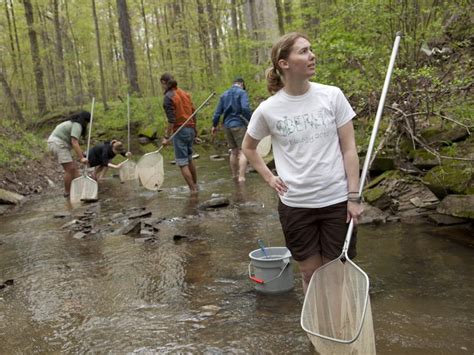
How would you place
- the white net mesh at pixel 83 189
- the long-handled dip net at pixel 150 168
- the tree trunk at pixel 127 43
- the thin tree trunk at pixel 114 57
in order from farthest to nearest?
the thin tree trunk at pixel 114 57 < the tree trunk at pixel 127 43 < the white net mesh at pixel 83 189 < the long-handled dip net at pixel 150 168

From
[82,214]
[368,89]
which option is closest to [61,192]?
[82,214]

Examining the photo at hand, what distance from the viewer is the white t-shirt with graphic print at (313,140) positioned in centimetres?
269

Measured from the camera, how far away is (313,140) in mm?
2689

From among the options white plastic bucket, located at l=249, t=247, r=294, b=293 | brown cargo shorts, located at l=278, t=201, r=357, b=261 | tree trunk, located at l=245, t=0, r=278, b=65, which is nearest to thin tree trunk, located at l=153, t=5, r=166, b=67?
tree trunk, located at l=245, t=0, r=278, b=65

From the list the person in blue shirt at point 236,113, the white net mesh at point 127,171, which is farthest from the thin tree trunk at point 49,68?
the person in blue shirt at point 236,113

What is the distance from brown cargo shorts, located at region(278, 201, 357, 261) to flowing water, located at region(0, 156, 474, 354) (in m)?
0.66

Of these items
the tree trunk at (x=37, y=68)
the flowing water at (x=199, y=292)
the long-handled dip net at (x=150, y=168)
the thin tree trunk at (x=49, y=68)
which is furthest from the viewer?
the thin tree trunk at (x=49, y=68)

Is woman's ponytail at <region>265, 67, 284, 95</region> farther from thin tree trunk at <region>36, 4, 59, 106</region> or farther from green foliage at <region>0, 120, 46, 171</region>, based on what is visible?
thin tree trunk at <region>36, 4, 59, 106</region>

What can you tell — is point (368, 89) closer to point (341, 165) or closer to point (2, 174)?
point (341, 165)

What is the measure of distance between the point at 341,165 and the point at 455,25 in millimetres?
6674

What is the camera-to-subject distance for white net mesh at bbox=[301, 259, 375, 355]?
2.56m

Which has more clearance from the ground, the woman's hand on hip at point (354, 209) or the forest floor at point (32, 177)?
the woman's hand on hip at point (354, 209)

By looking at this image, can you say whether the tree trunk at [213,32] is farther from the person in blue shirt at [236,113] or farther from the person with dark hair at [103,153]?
the person in blue shirt at [236,113]

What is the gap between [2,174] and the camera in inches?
400
